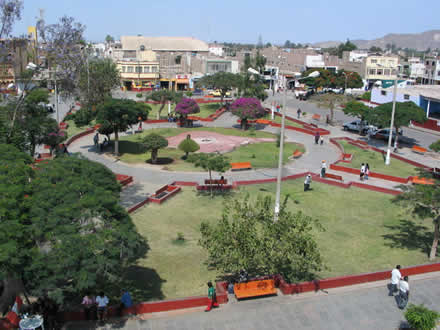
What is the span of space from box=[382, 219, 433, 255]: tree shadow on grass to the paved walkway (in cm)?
393

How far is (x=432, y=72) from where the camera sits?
260 ft

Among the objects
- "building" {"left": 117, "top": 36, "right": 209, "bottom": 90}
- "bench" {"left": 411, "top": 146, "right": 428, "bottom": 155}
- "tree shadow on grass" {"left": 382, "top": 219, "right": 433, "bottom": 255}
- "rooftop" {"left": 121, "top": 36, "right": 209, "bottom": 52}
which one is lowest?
"tree shadow on grass" {"left": 382, "top": 219, "right": 433, "bottom": 255}

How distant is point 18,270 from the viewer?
1033cm

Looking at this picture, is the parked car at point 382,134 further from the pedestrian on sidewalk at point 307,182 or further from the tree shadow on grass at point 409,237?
the tree shadow on grass at point 409,237

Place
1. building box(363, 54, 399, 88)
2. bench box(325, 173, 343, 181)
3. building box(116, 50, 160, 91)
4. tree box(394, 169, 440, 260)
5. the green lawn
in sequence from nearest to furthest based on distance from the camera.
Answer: tree box(394, 169, 440, 260) → bench box(325, 173, 343, 181) → the green lawn → building box(116, 50, 160, 91) → building box(363, 54, 399, 88)

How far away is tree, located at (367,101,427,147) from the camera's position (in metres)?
35.1

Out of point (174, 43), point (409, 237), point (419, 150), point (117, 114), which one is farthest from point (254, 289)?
point (174, 43)

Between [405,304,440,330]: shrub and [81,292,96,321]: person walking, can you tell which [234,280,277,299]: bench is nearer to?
[405,304,440,330]: shrub

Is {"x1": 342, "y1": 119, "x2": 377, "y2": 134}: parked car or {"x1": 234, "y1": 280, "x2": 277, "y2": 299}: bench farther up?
{"x1": 342, "y1": 119, "x2": 377, "y2": 134}: parked car

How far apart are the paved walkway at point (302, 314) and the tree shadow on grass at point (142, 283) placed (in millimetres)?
1549

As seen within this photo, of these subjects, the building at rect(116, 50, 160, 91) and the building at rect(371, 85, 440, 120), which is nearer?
the building at rect(371, 85, 440, 120)

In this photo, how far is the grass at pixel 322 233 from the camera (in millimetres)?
16141

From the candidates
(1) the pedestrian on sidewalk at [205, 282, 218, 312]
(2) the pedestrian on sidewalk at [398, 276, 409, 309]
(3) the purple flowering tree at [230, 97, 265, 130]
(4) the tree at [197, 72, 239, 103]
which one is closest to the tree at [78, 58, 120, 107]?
(3) the purple flowering tree at [230, 97, 265, 130]

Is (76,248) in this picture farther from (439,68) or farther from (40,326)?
(439,68)
